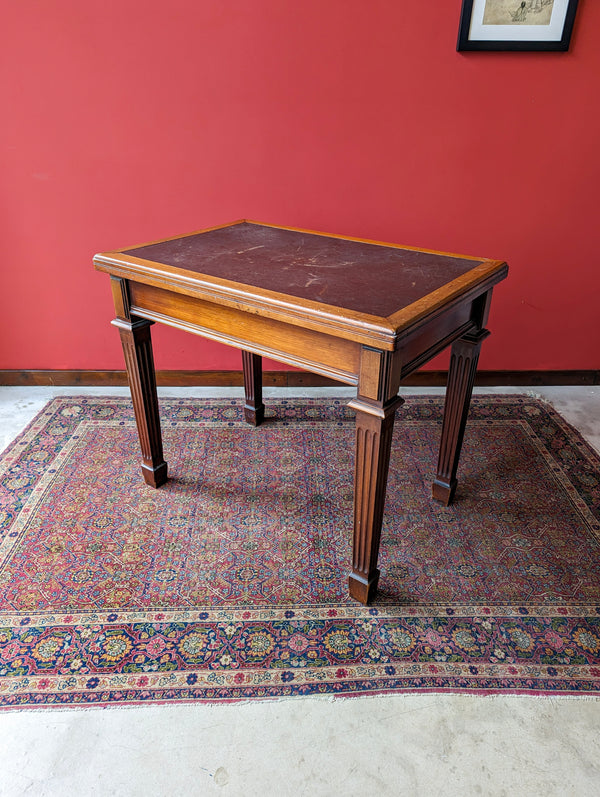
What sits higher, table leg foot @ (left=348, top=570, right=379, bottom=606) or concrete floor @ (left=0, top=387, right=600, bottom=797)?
table leg foot @ (left=348, top=570, right=379, bottom=606)

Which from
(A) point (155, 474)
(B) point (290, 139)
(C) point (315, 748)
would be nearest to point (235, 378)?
(A) point (155, 474)

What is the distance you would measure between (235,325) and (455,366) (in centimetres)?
80

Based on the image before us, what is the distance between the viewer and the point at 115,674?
163 centimetres

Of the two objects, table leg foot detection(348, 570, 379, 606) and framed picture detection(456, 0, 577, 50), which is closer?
table leg foot detection(348, 570, 379, 606)

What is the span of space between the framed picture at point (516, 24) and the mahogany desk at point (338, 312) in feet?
4.11

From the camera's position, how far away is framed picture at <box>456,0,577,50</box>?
2.50 metres

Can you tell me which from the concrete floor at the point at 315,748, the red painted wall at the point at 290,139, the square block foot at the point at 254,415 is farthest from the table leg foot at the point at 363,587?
the red painted wall at the point at 290,139

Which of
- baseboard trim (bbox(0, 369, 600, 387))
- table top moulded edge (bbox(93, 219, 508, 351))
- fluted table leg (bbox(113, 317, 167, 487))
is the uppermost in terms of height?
table top moulded edge (bbox(93, 219, 508, 351))

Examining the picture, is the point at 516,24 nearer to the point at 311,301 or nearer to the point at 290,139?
the point at 290,139

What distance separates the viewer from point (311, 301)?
5.04ft

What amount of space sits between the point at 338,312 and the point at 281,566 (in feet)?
3.25

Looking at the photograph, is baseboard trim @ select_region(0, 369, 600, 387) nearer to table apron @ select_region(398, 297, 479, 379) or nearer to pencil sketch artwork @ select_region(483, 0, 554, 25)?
table apron @ select_region(398, 297, 479, 379)

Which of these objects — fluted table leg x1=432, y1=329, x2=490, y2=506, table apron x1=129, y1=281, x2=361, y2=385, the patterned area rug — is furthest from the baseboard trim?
table apron x1=129, y1=281, x2=361, y2=385

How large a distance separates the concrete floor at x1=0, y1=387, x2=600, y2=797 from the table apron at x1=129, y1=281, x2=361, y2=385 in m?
0.92
